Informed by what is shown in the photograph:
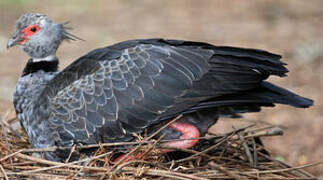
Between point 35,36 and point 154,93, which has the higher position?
point 35,36

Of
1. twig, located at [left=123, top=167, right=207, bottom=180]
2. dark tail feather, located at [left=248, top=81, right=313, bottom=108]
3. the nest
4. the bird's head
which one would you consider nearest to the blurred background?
the nest

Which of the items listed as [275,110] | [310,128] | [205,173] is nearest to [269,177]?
[205,173]

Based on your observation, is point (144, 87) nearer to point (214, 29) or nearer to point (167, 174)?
point (167, 174)

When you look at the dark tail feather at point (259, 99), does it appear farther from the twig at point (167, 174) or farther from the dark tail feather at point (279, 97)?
the twig at point (167, 174)

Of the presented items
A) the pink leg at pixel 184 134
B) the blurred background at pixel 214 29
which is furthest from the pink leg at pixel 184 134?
the blurred background at pixel 214 29

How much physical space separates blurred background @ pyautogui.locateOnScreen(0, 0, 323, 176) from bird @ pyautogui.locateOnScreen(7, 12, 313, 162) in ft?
6.68

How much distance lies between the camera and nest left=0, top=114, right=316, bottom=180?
11.6 ft

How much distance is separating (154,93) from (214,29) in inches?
190

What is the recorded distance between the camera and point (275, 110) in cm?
657

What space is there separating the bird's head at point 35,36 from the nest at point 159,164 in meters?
0.71

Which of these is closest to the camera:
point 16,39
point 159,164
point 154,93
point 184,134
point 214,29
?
point 159,164

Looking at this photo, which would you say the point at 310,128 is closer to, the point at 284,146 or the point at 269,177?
the point at 284,146

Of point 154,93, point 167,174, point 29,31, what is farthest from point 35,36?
point 167,174

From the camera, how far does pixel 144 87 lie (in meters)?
3.88
